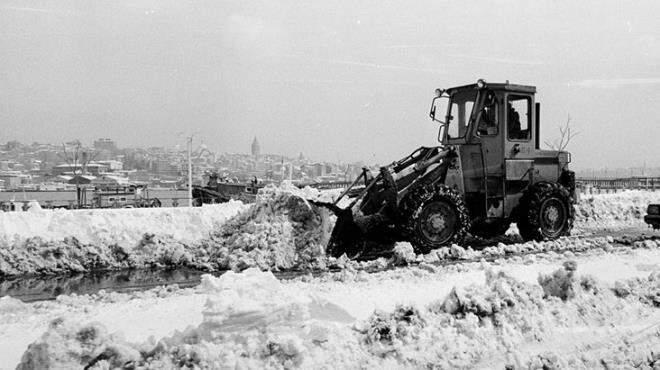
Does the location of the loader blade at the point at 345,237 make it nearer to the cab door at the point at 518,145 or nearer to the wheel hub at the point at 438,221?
the wheel hub at the point at 438,221

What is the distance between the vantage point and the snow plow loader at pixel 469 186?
9789 mm

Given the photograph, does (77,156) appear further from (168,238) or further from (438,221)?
(438,221)

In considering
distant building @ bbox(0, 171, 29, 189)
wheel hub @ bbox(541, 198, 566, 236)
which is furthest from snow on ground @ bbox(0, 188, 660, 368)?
distant building @ bbox(0, 171, 29, 189)

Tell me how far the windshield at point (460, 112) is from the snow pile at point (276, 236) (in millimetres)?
3110

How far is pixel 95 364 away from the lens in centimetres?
409

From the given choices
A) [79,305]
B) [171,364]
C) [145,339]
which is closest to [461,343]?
[171,364]

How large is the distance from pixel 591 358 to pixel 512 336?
2.21ft

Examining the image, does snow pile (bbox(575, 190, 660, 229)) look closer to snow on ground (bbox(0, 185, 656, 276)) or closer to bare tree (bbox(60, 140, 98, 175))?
snow on ground (bbox(0, 185, 656, 276))

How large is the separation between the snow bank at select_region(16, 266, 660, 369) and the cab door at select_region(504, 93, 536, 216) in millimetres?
5104

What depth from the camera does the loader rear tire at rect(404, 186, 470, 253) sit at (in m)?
9.60

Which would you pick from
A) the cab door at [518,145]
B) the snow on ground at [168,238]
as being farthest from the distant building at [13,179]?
the cab door at [518,145]

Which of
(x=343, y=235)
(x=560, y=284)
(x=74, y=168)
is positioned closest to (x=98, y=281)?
(x=343, y=235)

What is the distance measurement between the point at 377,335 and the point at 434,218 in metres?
5.32

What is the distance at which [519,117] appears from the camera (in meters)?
11.0
